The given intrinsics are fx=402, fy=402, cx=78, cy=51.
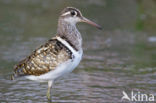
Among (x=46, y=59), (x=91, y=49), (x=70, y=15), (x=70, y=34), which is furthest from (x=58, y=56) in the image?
(x=91, y=49)

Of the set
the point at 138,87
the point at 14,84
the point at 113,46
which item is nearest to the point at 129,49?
the point at 113,46

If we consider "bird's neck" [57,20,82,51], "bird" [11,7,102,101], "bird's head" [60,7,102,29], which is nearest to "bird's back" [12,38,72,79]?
"bird" [11,7,102,101]

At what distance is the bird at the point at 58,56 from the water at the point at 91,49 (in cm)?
60

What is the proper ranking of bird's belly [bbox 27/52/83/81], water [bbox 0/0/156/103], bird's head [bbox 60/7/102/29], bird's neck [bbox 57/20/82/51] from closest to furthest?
bird's belly [bbox 27/52/83/81] < bird's neck [bbox 57/20/82/51] < bird's head [bbox 60/7/102/29] < water [bbox 0/0/156/103]

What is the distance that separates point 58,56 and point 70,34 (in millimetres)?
603

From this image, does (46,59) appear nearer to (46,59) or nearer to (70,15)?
(46,59)

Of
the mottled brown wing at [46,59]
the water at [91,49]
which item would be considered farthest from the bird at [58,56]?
the water at [91,49]

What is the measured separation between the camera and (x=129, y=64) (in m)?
10.7

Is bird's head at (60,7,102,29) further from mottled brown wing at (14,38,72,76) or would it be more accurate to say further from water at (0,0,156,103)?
water at (0,0,156,103)

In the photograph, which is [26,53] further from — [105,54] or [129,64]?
[129,64]

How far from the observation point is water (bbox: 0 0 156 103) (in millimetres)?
8313

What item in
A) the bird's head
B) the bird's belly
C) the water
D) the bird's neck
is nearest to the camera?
the bird's belly

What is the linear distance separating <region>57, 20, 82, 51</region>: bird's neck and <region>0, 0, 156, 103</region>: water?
3.56ft

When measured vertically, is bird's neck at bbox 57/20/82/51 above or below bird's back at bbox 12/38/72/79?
above
